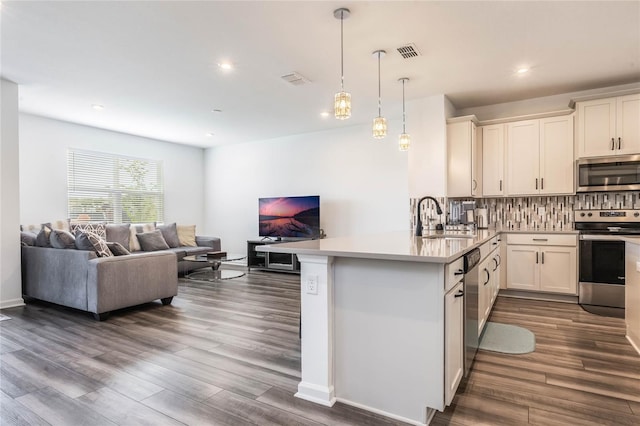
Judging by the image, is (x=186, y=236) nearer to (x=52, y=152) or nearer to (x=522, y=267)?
(x=52, y=152)

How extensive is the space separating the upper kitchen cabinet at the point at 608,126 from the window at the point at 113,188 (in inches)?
279

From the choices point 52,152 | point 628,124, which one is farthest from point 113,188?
point 628,124

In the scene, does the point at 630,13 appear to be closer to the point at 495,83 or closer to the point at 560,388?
the point at 495,83

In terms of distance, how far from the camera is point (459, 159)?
15.1ft

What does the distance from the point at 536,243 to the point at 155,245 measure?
5.89m

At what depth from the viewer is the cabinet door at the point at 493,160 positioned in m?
4.67

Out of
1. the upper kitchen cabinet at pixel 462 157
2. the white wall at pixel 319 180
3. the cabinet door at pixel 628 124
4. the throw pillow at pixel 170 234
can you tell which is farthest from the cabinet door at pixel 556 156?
the throw pillow at pixel 170 234

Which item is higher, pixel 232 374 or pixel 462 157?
pixel 462 157

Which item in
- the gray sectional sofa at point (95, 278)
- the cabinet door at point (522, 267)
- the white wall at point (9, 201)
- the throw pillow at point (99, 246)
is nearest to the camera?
the gray sectional sofa at point (95, 278)

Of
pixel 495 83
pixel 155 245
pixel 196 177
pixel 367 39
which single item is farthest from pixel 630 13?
pixel 196 177

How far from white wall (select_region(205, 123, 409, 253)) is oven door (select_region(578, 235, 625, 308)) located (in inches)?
92.1

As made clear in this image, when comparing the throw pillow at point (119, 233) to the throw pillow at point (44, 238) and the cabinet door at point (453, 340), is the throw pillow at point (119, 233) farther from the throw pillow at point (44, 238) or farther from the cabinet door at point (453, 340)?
the cabinet door at point (453, 340)

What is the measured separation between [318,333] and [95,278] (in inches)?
106

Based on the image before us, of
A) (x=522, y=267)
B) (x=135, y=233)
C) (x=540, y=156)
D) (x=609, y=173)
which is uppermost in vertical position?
(x=540, y=156)
